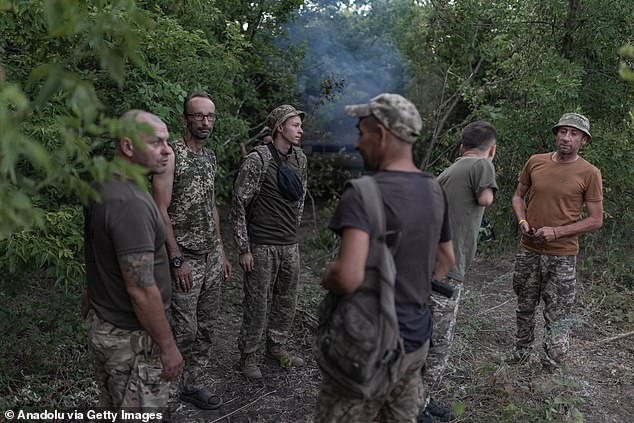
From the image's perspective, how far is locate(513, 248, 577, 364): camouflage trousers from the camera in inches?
181

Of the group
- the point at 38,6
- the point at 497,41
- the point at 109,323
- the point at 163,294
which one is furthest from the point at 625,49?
the point at 497,41

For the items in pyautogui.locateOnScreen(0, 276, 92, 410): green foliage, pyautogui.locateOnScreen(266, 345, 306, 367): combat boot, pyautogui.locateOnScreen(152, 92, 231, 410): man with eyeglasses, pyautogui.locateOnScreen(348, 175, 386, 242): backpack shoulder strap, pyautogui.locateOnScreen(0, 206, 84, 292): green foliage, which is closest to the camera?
pyautogui.locateOnScreen(348, 175, 386, 242): backpack shoulder strap

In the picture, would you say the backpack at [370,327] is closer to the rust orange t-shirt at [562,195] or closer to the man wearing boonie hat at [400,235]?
the man wearing boonie hat at [400,235]

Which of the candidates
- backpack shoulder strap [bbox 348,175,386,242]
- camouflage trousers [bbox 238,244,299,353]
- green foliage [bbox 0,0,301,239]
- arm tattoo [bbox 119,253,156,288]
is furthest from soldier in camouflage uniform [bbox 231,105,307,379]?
backpack shoulder strap [bbox 348,175,386,242]

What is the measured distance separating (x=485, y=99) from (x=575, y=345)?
4536 mm

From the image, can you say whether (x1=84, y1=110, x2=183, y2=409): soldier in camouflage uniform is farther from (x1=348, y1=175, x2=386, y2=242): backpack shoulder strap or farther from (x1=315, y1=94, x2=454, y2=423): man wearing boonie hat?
(x1=348, y1=175, x2=386, y2=242): backpack shoulder strap

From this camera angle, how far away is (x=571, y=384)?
4.07 metres

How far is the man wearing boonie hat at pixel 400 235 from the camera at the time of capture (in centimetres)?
239

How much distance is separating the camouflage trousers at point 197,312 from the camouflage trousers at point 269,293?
340 millimetres

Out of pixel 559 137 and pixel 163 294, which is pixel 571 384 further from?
pixel 163 294

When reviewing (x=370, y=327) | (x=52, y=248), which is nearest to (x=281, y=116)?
(x=52, y=248)

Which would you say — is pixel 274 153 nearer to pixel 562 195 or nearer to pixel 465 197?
pixel 465 197

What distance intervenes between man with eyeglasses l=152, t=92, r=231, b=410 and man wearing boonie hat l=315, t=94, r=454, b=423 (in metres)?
1.57

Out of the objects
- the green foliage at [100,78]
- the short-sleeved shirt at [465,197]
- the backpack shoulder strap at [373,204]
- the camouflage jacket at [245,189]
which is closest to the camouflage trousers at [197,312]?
the camouflage jacket at [245,189]
